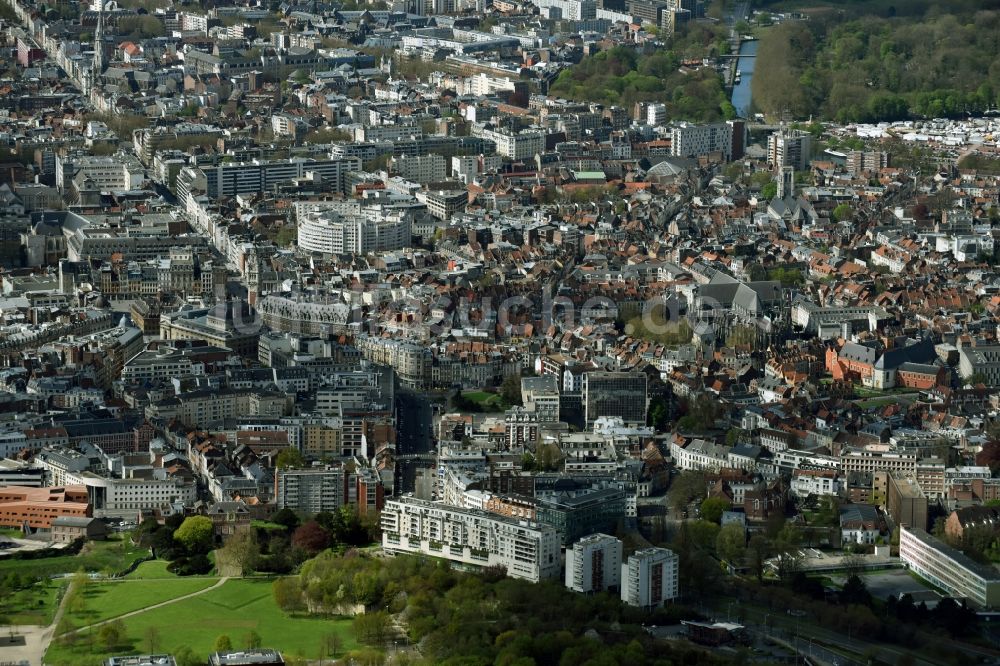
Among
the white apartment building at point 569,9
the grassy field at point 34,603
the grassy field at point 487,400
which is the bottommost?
the grassy field at point 34,603

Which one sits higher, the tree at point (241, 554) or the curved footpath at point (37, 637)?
the tree at point (241, 554)

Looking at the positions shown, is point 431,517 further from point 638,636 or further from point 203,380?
point 203,380

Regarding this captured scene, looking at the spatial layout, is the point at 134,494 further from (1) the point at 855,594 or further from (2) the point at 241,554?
(1) the point at 855,594

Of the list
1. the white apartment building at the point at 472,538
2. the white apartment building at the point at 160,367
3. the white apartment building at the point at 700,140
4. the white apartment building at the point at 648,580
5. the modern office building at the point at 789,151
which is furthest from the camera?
the white apartment building at the point at 700,140

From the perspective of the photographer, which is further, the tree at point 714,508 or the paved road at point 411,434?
the paved road at point 411,434

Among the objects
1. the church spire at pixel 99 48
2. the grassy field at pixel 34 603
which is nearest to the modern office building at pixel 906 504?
the grassy field at pixel 34 603

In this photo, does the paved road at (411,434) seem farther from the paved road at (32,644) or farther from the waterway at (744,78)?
the waterway at (744,78)

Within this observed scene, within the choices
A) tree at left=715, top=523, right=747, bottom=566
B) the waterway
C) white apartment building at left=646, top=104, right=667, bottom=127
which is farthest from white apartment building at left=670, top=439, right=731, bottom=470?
the waterway

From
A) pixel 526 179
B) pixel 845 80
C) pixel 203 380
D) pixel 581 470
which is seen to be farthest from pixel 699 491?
pixel 845 80
